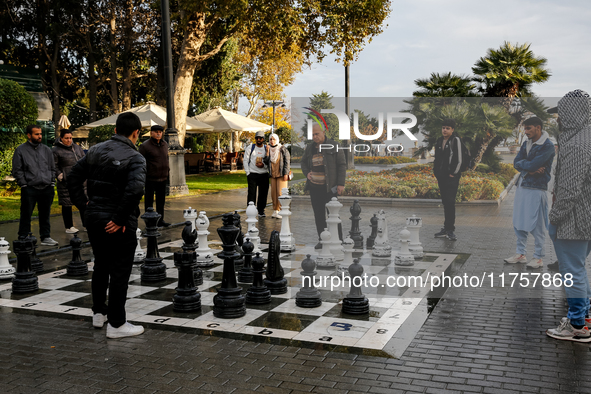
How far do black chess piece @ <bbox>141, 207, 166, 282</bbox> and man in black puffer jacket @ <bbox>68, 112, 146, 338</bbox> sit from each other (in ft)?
5.63

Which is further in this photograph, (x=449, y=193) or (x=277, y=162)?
(x=277, y=162)

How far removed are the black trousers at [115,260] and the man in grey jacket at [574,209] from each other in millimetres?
3406

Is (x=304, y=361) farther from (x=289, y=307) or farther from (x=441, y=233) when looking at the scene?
(x=441, y=233)

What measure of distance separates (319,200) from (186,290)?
1679 mm

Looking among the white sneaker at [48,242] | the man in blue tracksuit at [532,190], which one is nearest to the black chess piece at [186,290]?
the man in blue tracksuit at [532,190]

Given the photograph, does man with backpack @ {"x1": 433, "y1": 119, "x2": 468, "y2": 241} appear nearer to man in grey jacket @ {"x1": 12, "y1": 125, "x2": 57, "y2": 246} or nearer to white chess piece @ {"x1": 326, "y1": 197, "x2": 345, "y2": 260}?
white chess piece @ {"x1": 326, "y1": 197, "x2": 345, "y2": 260}

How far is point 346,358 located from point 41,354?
7.35 ft

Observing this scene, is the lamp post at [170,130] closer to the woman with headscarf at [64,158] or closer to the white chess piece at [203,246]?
the woman with headscarf at [64,158]

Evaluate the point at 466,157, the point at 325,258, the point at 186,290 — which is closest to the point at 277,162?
the point at 325,258

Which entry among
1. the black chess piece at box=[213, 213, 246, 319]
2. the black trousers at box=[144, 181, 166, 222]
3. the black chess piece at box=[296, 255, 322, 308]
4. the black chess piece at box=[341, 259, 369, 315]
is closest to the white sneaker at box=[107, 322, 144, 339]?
the black chess piece at box=[213, 213, 246, 319]

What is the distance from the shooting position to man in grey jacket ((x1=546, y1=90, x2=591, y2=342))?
4.48 meters

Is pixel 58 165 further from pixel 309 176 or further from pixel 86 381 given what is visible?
pixel 86 381

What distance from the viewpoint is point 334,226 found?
633cm

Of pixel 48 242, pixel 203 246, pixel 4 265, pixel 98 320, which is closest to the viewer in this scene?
pixel 98 320
